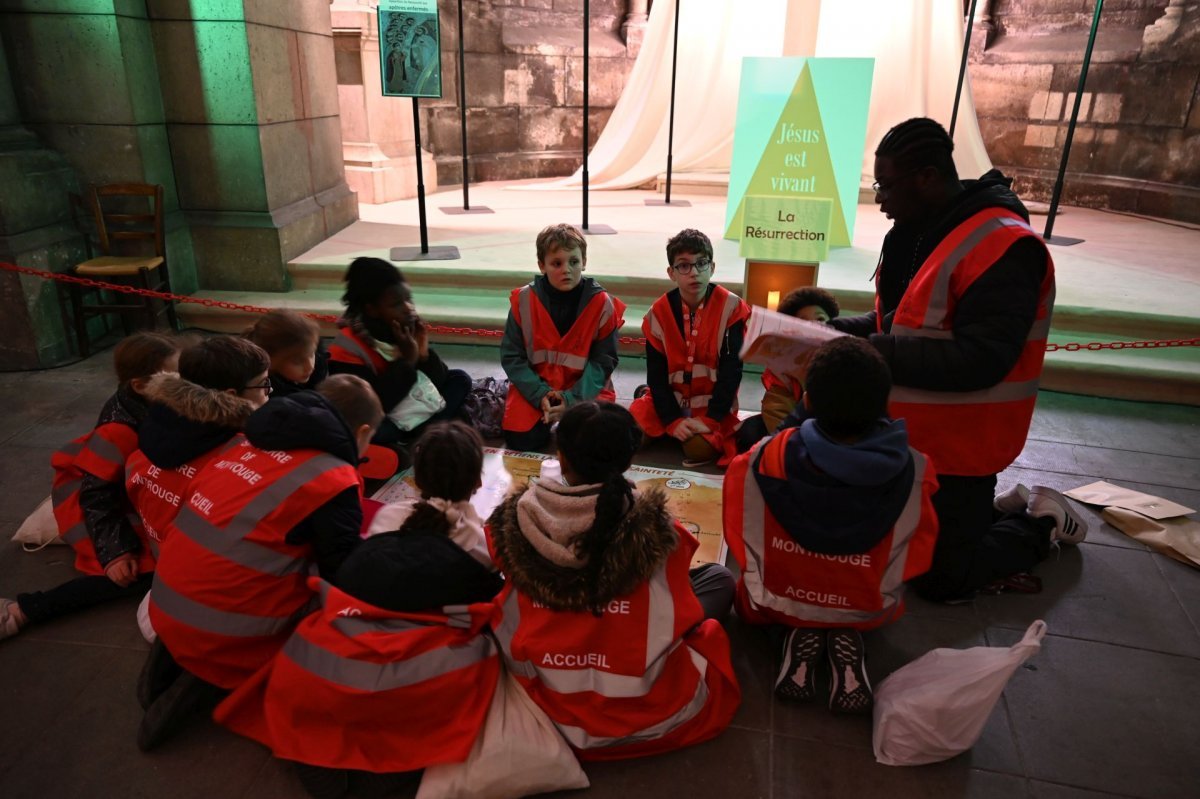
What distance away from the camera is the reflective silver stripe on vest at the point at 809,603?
227 cm

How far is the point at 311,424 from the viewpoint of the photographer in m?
2.18

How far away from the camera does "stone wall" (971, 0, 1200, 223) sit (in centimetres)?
787

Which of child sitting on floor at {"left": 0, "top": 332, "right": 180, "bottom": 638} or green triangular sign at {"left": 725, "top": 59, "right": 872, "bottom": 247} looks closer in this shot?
child sitting on floor at {"left": 0, "top": 332, "right": 180, "bottom": 638}

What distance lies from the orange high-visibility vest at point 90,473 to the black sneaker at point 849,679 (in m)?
2.21

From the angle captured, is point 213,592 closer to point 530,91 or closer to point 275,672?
point 275,672

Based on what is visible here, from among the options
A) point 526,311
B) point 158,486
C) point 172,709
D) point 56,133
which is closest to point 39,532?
point 158,486

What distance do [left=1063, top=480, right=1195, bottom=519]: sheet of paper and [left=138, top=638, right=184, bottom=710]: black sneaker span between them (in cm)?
353

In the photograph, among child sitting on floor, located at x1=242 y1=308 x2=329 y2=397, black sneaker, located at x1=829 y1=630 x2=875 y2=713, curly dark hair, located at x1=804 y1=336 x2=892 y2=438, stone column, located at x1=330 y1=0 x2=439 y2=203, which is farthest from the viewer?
stone column, located at x1=330 y1=0 x2=439 y2=203

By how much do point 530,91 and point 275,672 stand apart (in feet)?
30.2

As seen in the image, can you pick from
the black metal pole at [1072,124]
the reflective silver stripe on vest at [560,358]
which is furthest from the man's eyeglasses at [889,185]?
the black metal pole at [1072,124]

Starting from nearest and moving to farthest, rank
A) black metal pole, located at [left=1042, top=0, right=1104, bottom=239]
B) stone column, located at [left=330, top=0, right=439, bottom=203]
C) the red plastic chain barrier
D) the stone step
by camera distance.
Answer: the red plastic chain barrier → the stone step → black metal pole, located at [left=1042, top=0, right=1104, bottom=239] → stone column, located at [left=330, top=0, right=439, bottom=203]

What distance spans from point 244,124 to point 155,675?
452 cm

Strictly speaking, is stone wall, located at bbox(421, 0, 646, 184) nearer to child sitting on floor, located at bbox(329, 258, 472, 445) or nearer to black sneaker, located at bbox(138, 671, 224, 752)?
child sitting on floor, located at bbox(329, 258, 472, 445)

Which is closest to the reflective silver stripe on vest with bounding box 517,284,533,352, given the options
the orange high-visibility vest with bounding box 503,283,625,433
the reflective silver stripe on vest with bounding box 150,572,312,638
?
the orange high-visibility vest with bounding box 503,283,625,433
